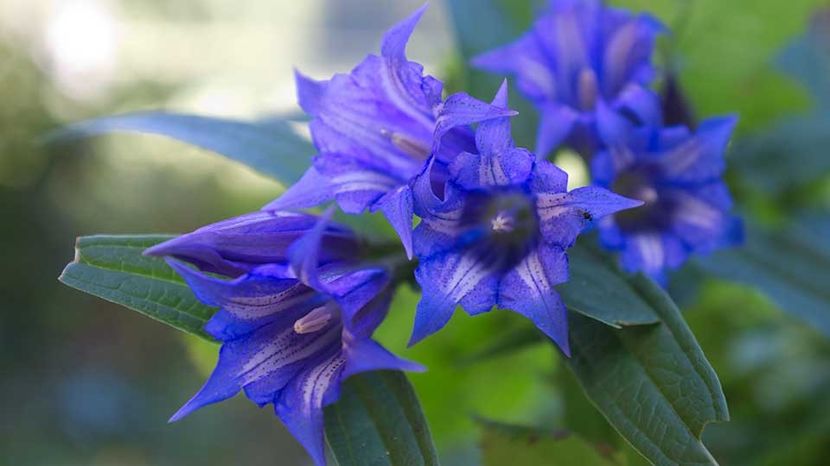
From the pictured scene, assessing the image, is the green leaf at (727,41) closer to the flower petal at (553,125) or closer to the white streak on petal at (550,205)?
the flower petal at (553,125)

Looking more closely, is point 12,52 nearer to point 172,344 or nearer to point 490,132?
point 172,344

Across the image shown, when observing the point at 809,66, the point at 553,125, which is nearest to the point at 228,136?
the point at 553,125

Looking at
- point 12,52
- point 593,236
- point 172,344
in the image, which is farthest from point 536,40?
point 12,52

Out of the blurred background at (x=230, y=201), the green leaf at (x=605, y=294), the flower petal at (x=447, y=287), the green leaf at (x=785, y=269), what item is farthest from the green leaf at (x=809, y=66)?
the flower petal at (x=447, y=287)

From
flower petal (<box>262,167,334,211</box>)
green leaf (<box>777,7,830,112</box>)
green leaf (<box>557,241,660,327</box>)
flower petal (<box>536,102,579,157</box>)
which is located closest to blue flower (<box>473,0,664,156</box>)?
flower petal (<box>536,102,579,157</box>)

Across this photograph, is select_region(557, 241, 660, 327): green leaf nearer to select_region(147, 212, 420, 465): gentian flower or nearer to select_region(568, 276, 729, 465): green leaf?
select_region(568, 276, 729, 465): green leaf

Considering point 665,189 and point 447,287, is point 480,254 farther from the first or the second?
point 665,189

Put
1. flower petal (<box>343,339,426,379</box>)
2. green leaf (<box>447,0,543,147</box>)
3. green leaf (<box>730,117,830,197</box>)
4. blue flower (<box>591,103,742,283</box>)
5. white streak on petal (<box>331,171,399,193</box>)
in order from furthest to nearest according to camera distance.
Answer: green leaf (<box>730,117,830,197</box>) → green leaf (<box>447,0,543,147</box>) → blue flower (<box>591,103,742,283</box>) → white streak on petal (<box>331,171,399,193</box>) → flower petal (<box>343,339,426,379</box>)
